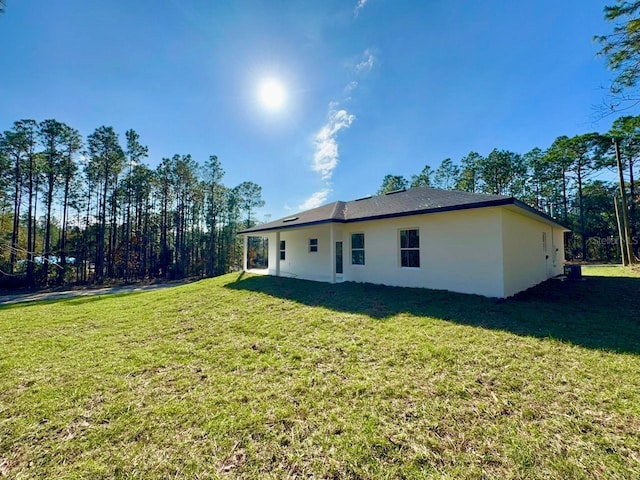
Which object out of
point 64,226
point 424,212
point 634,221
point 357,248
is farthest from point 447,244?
point 634,221

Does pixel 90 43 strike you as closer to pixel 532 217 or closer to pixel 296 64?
pixel 296 64

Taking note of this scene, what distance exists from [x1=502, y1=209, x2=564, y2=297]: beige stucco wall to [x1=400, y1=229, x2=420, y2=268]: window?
243 cm

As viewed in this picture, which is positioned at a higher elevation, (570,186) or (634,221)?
(570,186)

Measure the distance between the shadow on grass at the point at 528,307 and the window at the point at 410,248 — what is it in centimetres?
97

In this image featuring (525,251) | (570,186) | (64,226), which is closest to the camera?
(525,251)

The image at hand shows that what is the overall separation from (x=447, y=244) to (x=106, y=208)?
28.2 metres

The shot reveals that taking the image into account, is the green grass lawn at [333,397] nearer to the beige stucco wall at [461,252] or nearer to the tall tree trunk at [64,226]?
the beige stucco wall at [461,252]

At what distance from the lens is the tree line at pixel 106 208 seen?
19594 millimetres

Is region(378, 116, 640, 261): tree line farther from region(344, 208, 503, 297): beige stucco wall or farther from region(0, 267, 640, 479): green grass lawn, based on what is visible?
region(0, 267, 640, 479): green grass lawn

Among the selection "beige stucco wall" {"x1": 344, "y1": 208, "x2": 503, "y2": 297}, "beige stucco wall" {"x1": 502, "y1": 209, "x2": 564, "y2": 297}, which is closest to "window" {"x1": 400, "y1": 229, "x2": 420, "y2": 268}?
"beige stucco wall" {"x1": 344, "y1": 208, "x2": 503, "y2": 297}

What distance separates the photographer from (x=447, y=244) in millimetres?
7969

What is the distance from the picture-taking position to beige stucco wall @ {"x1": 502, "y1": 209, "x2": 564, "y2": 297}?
23.9 feet

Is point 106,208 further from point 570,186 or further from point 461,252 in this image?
point 570,186

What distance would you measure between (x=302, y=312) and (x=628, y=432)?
544 cm
